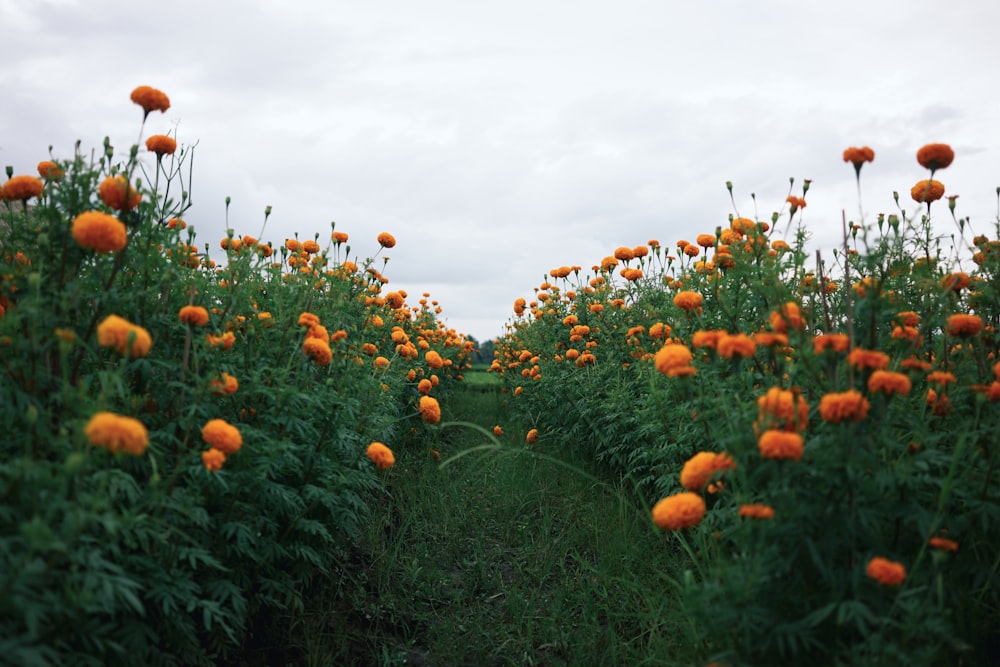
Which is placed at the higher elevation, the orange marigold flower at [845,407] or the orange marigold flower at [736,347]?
the orange marigold flower at [736,347]

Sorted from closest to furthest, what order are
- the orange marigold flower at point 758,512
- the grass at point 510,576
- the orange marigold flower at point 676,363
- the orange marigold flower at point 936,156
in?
1. the orange marigold flower at point 758,512
2. the orange marigold flower at point 676,363
3. the orange marigold flower at point 936,156
4. the grass at point 510,576

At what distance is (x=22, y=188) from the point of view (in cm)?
257

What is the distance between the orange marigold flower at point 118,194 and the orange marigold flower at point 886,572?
2.76 meters

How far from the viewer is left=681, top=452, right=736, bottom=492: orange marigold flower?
2.19m

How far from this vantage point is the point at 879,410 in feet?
7.18

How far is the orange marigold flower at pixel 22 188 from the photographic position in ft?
8.38

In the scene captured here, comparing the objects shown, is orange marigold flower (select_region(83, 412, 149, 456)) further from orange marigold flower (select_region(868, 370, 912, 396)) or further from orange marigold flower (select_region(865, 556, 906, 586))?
orange marigold flower (select_region(868, 370, 912, 396))

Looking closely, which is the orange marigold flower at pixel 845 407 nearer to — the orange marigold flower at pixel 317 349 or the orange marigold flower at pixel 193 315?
the orange marigold flower at pixel 317 349

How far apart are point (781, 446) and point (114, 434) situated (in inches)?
74.3

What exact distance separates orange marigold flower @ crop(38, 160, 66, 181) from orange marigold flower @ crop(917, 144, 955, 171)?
352 cm

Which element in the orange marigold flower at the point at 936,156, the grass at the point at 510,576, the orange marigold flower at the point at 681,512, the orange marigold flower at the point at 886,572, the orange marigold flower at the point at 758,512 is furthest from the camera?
the grass at the point at 510,576

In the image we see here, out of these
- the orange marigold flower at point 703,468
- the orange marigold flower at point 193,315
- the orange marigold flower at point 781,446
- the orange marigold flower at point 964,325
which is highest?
the orange marigold flower at point 193,315

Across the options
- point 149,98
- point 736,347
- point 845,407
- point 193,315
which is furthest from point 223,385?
point 845,407

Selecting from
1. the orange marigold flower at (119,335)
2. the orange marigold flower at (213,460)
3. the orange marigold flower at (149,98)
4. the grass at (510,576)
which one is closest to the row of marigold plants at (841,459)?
the grass at (510,576)
